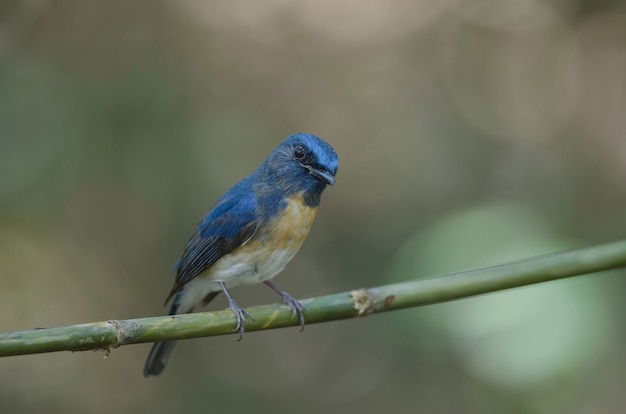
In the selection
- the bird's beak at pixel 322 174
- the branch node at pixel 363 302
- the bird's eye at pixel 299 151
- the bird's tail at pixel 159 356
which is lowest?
the bird's tail at pixel 159 356

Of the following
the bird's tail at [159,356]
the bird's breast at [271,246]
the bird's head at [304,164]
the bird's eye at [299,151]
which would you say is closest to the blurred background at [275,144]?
the bird's breast at [271,246]

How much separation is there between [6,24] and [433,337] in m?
3.16

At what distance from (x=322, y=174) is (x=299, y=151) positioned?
0.77 ft

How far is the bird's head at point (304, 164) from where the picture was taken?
3246mm

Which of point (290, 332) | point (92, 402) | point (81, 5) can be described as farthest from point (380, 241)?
point (81, 5)

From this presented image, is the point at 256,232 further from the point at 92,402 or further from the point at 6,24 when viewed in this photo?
the point at 92,402

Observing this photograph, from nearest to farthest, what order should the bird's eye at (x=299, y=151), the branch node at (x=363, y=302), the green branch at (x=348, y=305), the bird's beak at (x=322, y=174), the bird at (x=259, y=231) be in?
the green branch at (x=348, y=305), the branch node at (x=363, y=302), the bird's beak at (x=322, y=174), the bird's eye at (x=299, y=151), the bird at (x=259, y=231)

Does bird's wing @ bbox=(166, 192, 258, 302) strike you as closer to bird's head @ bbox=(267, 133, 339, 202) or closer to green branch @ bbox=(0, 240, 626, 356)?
bird's head @ bbox=(267, 133, 339, 202)

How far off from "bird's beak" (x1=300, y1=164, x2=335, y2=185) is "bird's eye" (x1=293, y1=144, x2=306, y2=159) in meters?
0.06

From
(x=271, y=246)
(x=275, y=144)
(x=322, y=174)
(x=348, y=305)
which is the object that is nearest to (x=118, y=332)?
(x=348, y=305)

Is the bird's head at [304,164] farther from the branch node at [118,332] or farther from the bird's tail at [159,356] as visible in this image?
the branch node at [118,332]

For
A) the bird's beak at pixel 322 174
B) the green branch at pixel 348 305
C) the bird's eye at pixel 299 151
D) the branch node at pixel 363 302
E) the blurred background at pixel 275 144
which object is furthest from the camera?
the blurred background at pixel 275 144

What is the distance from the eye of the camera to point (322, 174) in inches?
128

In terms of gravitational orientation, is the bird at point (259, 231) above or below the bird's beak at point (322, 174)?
below
